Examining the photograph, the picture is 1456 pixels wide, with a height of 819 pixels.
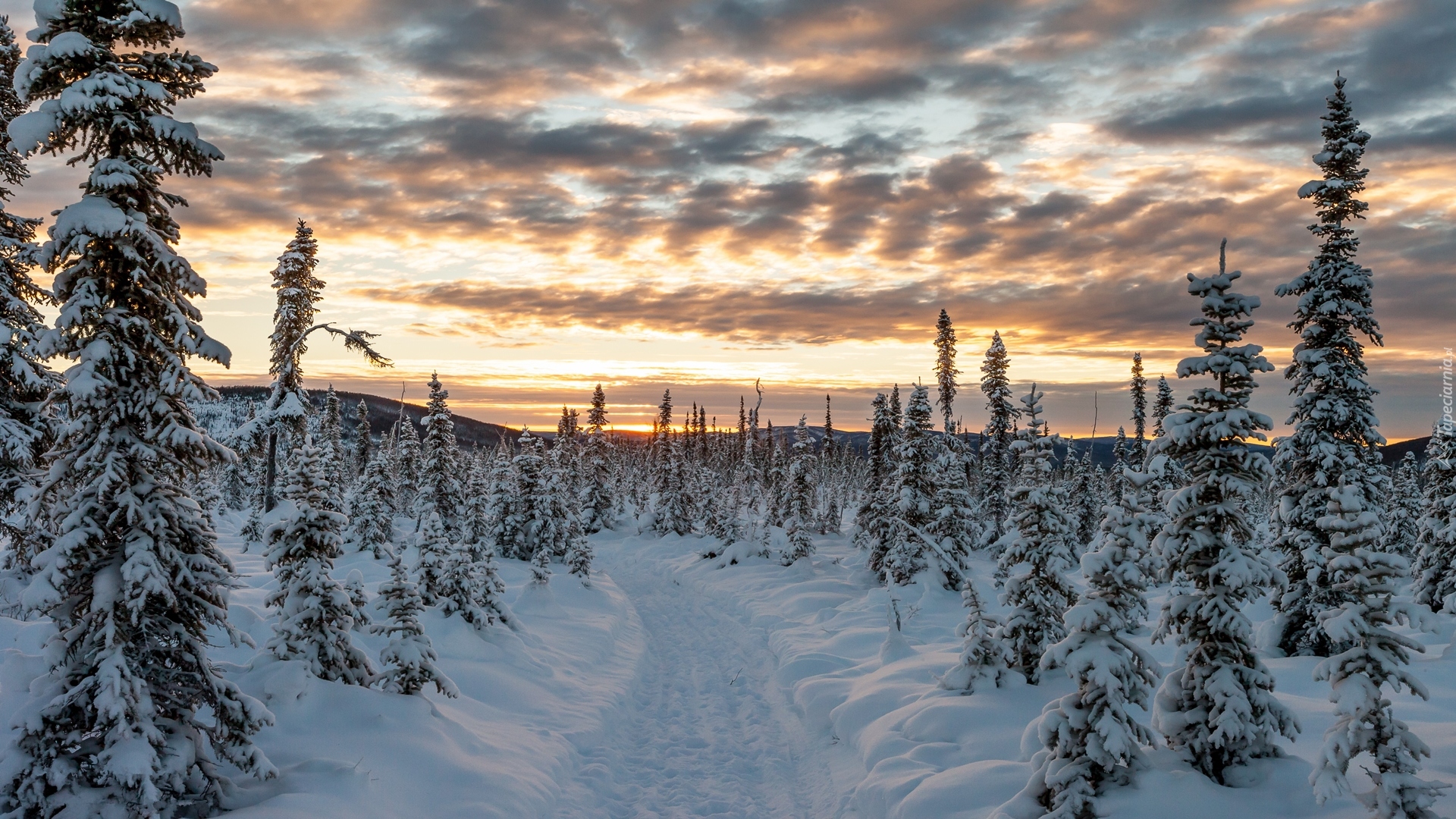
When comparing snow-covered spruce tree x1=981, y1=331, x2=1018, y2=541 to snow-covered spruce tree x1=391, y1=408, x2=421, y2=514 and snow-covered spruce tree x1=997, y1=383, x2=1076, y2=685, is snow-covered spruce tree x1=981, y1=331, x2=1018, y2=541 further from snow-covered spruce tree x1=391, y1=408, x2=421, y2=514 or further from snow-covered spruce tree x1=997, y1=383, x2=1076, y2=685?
snow-covered spruce tree x1=391, y1=408, x2=421, y2=514

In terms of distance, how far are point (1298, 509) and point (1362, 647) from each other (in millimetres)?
12835

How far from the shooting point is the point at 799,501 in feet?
132

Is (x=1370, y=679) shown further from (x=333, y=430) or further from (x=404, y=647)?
Answer: (x=333, y=430)

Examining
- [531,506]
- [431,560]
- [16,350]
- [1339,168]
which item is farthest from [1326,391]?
[531,506]

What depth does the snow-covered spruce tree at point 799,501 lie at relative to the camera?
36.8 metres

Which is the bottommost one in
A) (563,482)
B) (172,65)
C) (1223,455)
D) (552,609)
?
(552,609)

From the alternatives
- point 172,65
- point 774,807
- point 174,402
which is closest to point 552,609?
point 774,807

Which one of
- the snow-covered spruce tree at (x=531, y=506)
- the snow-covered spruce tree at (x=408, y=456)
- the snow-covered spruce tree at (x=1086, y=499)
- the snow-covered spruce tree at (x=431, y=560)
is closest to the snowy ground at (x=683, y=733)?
the snow-covered spruce tree at (x=431, y=560)

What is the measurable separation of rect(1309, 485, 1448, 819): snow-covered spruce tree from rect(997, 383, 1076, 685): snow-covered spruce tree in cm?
551

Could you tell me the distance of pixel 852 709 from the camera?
575 inches

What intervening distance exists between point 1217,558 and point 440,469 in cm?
3693

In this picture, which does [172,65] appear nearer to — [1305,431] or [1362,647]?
[1362,647]

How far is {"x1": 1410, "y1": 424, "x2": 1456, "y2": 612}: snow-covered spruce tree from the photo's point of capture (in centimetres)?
2177

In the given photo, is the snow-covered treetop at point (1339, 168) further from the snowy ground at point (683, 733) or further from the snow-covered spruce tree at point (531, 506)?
the snow-covered spruce tree at point (531, 506)
